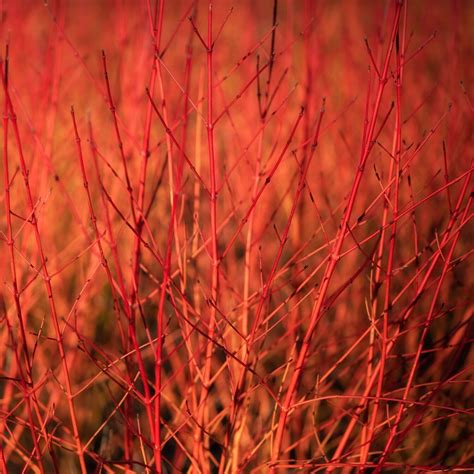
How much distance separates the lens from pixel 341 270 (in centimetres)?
262

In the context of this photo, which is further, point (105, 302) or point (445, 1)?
point (445, 1)

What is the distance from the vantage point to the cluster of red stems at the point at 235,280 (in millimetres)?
1136

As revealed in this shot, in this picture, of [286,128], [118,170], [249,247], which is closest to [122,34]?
[118,170]

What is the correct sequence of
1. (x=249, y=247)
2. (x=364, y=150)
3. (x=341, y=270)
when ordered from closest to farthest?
(x=364, y=150) → (x=249, y=247) → (x=341, y=270)

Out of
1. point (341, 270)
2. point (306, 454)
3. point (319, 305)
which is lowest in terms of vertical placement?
point (306, 454)

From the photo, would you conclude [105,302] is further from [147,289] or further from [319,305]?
[319,305]

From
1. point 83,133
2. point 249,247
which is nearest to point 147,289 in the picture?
point 83,133

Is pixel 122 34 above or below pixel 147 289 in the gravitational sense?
above

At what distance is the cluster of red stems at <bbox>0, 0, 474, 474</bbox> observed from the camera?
1.14 metres

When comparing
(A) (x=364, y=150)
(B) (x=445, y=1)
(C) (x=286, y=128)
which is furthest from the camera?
(B) (x=445, y=1)

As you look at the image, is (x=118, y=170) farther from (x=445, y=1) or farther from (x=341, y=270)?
(x=445, y=1)

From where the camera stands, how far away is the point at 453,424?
1.89 meters

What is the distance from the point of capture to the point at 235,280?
7.86 ft

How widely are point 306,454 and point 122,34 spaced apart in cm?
131
